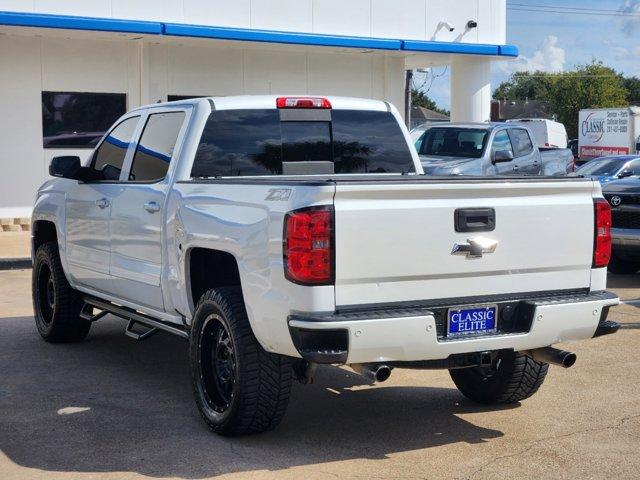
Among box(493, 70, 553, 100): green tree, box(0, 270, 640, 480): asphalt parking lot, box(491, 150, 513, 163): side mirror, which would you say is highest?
box(493, 70, 553, 100): green tree

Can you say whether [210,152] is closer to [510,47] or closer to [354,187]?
[354,187]

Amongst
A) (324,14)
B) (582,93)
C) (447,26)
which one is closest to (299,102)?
(324,14)

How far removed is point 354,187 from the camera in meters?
5.48

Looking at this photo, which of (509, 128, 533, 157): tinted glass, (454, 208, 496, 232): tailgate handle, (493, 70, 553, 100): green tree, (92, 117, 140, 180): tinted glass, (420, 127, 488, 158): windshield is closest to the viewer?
(454, 208, 496, 232): tailgate handle

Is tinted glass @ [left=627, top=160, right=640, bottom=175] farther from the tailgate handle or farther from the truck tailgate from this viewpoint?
the tailgate handle

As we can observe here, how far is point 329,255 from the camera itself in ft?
17.8

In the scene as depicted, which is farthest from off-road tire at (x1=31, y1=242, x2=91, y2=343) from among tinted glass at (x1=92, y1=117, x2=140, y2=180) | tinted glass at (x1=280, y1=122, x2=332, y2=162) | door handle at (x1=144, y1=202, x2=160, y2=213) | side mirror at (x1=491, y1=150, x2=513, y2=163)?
side mirror at (x1=491, y1=150, x2=513, y2=163)

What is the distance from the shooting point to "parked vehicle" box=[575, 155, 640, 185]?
59.7 ft

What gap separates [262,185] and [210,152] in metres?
1.38

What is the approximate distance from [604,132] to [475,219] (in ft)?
138

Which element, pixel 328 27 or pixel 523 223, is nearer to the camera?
pixel 523 223

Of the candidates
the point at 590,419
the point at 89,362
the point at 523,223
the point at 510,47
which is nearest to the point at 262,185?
the point at 523,223

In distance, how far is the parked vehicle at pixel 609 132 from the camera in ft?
143

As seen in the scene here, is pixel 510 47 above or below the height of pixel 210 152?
above
